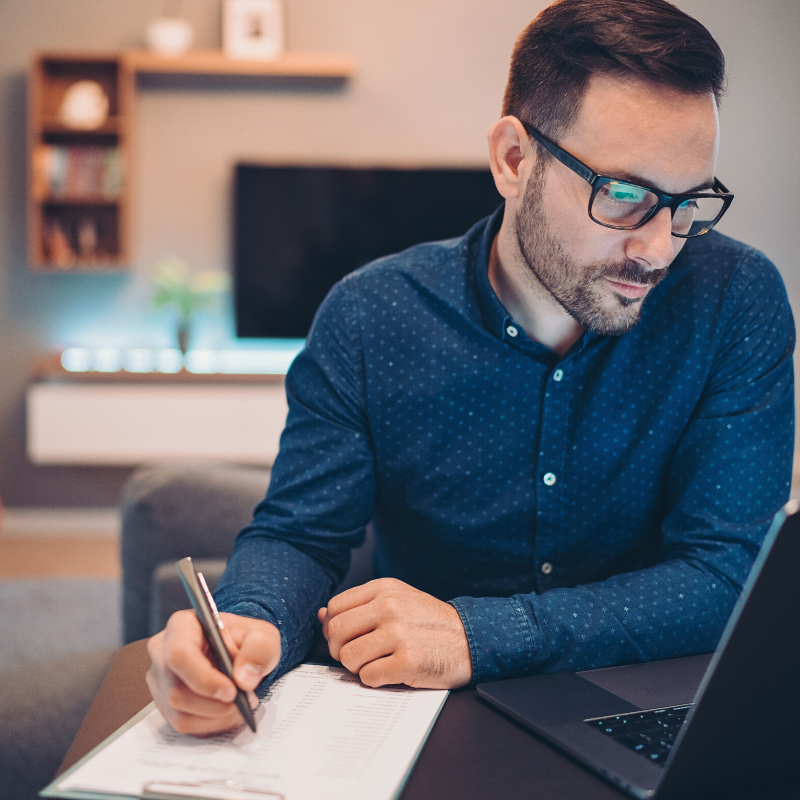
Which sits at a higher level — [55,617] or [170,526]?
[170,526]

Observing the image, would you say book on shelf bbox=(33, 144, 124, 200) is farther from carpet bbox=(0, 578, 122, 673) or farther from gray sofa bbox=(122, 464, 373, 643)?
gray sofa bbox=(122, 464, 373, 643)

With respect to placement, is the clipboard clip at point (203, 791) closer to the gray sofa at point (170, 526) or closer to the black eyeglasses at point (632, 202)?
the black eyeglasses at point (632, 202)

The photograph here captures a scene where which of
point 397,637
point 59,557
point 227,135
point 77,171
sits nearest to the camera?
point 397,637

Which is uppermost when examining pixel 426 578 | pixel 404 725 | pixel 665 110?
pixel 665 110

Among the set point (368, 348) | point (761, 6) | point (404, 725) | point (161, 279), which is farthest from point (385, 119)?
point (404, 725)

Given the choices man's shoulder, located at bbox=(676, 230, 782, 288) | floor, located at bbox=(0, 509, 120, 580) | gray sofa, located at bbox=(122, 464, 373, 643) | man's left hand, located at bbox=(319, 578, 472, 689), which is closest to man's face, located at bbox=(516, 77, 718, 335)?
man's shoulder, located at bbox=(676, 230, 782, 288)

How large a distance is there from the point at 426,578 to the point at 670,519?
0.33 metres

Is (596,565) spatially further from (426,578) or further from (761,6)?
(761,6)

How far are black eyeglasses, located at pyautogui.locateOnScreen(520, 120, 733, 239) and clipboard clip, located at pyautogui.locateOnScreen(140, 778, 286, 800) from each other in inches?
24.8

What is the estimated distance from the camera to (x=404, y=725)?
62 cm

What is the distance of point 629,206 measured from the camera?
0.87 meters

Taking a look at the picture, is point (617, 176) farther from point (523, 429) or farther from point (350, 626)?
point (350, 626)

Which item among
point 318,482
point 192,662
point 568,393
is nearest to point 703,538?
point 568,393

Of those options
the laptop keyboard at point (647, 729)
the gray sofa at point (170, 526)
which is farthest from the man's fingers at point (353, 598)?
the gray sofa at point (170, 526)
